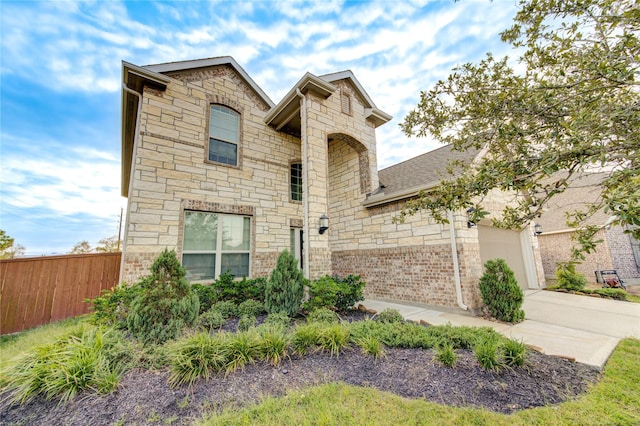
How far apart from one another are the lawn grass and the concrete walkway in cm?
101

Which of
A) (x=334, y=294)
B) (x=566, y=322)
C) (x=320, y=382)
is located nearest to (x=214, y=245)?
(x=334, y=294)

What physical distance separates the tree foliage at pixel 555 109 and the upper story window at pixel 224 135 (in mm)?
5852

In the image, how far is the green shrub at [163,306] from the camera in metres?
3.40

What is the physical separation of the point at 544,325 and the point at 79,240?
26.8 metres

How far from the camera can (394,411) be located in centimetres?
216

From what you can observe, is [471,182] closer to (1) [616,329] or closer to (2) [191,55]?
(1) [616,329]

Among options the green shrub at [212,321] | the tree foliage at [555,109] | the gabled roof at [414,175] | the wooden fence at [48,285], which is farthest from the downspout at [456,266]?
the wooden fence at [48,285]

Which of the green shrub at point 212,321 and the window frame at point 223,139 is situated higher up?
the window frame at point 223,139

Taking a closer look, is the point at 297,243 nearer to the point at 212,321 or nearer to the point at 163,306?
the point at 212,321

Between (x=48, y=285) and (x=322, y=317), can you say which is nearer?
(x=322, y=317)

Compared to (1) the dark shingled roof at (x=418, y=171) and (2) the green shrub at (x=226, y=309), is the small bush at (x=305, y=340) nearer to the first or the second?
(2) the green shrub at (x=226, y=309)

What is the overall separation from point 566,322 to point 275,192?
7618 millimetres

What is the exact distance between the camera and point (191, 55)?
290 inches

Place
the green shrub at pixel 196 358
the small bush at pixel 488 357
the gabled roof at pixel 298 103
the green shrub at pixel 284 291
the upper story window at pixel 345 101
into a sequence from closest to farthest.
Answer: the green shrub at pixel 196 358 → the small bush at pixel 488 357 → the green shrub at pixel 284 291 → the gabled roof at pixel 298 103 → the upper story window at pixel 345 101
